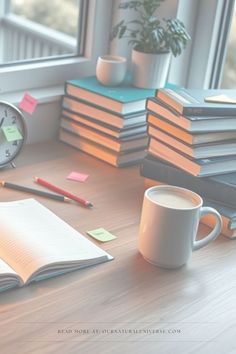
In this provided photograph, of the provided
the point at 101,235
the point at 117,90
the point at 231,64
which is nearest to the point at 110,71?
the point at 117,90

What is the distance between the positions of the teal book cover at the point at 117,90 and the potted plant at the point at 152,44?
0.03m

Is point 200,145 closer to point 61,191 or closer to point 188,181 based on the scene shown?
point 188,181

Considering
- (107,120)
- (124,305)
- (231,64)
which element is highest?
(231,64)

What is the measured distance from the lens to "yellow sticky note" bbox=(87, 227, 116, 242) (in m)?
1.15

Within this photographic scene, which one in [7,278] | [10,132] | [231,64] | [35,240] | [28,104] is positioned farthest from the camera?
[231,64]

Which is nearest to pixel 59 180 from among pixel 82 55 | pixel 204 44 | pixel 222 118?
pixel 222 118

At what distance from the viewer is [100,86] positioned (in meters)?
1.55

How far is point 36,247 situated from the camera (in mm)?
1041

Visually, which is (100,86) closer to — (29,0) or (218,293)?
(218,293)

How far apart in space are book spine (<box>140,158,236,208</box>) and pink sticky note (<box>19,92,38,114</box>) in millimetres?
318

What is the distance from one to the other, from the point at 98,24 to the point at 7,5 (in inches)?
38.6

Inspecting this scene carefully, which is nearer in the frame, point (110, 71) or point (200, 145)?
point (200, 145)

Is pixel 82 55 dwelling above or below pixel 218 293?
above

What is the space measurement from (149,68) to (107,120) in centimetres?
19
